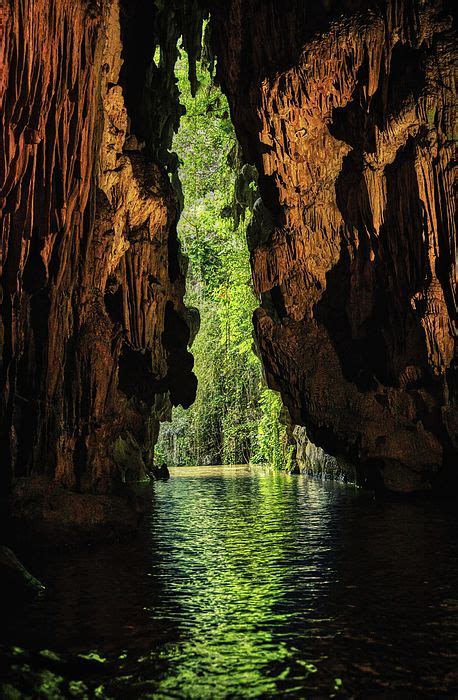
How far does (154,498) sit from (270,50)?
1062cm

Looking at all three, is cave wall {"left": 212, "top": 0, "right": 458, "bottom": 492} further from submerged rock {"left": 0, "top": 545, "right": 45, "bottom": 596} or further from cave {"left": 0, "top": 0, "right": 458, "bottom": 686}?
submerged rock {"left": 0, "top": 545, "right": 45, "bottom": 596}

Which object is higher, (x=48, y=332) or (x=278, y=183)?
(x=278, y=183)

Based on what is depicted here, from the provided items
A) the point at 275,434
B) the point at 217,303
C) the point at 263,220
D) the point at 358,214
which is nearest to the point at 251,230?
the point at 263,220

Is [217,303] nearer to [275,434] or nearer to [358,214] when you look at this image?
[275,434]

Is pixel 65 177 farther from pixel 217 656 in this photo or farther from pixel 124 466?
pixel 124 466

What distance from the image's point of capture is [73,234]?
12.3 m

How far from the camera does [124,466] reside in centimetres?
2400

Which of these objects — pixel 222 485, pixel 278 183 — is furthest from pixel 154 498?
pixel 278 183

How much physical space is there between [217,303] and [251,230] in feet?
59.4

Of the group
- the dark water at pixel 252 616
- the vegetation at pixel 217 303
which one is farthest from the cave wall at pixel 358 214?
the vegetation at pixel 217 303

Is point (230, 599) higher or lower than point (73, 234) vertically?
lower

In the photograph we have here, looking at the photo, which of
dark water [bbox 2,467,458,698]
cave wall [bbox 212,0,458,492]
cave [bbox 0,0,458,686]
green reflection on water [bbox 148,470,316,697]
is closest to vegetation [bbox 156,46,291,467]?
cave [bbox 0,0,458,686]

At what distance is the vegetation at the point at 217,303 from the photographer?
1065 inches

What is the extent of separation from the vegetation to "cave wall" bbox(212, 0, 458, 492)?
6034mm
